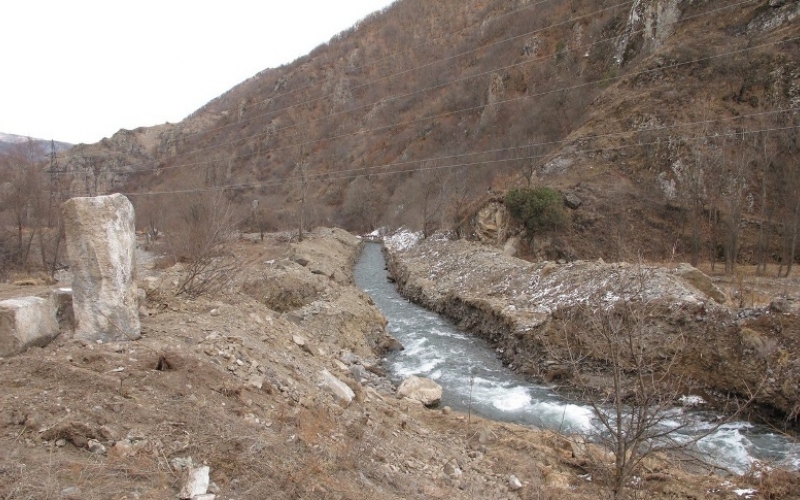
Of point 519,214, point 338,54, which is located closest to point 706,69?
point 519,214

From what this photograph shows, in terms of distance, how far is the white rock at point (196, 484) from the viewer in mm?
3968

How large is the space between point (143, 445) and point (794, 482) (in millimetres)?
8657

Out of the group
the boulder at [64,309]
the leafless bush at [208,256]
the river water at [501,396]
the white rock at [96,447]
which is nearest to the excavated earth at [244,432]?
the white rock at [96,447]

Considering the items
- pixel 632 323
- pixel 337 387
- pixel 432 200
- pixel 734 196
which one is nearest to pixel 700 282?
pixel 632 323

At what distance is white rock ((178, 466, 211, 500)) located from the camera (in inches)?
156

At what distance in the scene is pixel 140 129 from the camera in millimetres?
116625

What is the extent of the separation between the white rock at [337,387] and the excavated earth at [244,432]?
0.08ft

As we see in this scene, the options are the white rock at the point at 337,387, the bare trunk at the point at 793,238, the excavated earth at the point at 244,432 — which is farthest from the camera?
the bare trunk at the point at 793,238

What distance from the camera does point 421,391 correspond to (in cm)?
1110

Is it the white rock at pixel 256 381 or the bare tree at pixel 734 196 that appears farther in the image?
the bare tree at pixel 734 196

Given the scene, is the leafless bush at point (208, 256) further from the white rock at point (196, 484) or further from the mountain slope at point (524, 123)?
the mountain slope at point (524, 123)

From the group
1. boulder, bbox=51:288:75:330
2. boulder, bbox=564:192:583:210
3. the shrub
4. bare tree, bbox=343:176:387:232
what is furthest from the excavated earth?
bare tree, bbox=343:176:387:232

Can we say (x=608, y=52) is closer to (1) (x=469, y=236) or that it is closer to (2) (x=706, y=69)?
(2) (x=706, y=69)

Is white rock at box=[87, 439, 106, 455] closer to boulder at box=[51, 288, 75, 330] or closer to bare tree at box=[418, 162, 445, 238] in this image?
boulder at box=[51, 288, 75, 330]
